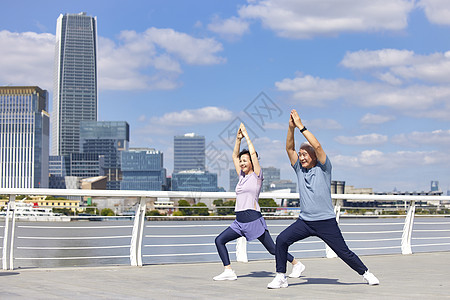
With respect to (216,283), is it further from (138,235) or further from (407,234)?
(407,234)

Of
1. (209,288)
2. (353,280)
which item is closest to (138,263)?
(209,288)

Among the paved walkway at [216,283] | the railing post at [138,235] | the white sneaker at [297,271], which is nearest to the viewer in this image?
the paved walkway at [216,283]

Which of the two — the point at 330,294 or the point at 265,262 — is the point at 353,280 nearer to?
the point at 330,294

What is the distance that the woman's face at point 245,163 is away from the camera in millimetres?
6332

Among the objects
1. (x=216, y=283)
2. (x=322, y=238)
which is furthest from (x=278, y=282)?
(x=216, y=283)

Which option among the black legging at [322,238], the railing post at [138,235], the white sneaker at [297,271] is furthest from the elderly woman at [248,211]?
the railing post at [138,235]

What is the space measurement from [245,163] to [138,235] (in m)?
2.25

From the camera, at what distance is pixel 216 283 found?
6.00 meters

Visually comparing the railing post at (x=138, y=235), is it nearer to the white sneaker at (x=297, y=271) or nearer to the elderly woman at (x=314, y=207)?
the white sneaker at (x=297, y=271)

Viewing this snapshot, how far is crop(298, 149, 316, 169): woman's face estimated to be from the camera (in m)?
5.61

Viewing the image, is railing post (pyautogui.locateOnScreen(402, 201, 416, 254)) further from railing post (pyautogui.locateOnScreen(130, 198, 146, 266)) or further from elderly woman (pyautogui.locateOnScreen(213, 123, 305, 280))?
railing post (pyautogui.locateOnScreen(130, 198, 146, 266))

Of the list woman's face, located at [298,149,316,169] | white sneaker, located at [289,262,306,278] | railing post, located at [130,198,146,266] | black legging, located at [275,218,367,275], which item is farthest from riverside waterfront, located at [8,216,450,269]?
woman's face, located at [298,149,316,169]

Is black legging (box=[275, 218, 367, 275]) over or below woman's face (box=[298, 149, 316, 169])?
below

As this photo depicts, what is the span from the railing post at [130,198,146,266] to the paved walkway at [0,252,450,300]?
0.19 metres
